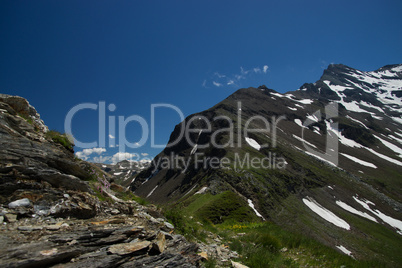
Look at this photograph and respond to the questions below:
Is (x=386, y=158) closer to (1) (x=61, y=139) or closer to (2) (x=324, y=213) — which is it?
(2) (x=324, y=213)

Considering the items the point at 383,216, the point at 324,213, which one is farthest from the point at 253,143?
the point at 383,216

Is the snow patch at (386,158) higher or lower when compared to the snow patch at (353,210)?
higher

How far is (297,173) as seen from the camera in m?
58.1

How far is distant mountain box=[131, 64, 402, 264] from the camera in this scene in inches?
1455

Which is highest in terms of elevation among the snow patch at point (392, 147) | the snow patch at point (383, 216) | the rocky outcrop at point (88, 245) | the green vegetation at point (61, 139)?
the snow patch at point (392, 147)

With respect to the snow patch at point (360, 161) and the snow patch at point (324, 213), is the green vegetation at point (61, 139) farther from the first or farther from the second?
the snow patch at point (360, 161)

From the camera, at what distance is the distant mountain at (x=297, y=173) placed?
36969mm

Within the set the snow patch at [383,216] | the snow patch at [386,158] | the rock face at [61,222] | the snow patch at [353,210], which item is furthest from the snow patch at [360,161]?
the rock face at [61,222]

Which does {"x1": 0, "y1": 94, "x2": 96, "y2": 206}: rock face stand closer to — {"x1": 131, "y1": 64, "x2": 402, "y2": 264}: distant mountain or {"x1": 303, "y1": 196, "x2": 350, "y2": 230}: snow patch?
{"x1": 131, "y1": 64, "x2": 402, "y2": 264}: distant mountain

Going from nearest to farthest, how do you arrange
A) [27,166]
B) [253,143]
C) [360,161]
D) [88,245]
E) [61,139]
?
[88,245], [27,166], [61,139], [253,143], [360,161]

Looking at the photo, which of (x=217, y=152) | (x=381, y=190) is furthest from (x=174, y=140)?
(x=381, y=190)

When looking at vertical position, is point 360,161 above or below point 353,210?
above

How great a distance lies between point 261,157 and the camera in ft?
186

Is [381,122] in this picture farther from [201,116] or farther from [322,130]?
[201,116]
